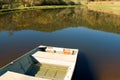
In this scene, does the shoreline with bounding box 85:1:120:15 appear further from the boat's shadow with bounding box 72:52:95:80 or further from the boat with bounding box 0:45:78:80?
the boat with bounding box 0:45:78:80

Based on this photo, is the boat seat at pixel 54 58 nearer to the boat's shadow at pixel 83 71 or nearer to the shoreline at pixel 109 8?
the boat's shadow at pixel 83 71

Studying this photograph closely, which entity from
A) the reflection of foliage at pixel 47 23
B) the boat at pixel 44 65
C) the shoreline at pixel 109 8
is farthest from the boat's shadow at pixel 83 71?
the shoreline at pixel 109 8

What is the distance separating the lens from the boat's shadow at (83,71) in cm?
1524

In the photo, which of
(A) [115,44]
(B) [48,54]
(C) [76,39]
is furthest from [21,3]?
(B) [48,54]

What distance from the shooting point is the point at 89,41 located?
26.5m

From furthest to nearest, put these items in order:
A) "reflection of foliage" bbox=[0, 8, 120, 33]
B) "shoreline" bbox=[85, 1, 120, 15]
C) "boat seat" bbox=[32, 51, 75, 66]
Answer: "shoreline" bbox=[85, 1, 120, 15]
"reflection of foliage" bbox=[0, 8, 120, 33]
"boat seat" bbox=[32, 51, 75, 66]

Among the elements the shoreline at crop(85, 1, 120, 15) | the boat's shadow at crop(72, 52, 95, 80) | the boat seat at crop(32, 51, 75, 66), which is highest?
the boat seat at crop(32, 51, 75, 66)

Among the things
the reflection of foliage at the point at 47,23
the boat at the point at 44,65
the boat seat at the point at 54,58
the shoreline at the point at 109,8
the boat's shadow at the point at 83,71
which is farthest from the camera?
the shoreline at the point at 109,8

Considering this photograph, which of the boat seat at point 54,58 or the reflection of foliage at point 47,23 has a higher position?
the boat seat at point 54,58

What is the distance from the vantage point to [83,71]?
16.4 m

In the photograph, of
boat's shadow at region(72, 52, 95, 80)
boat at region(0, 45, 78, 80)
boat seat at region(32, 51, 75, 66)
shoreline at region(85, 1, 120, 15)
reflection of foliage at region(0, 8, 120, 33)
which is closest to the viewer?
boat at region(0, 45, 78, 80)

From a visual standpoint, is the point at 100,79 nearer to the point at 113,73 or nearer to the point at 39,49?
the point at 113,73

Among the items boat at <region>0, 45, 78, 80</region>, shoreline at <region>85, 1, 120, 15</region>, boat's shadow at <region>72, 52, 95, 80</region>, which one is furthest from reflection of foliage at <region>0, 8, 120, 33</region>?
boat at <region>0, 45, 78, 80</region>

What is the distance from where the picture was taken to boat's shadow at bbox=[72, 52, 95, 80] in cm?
1524
